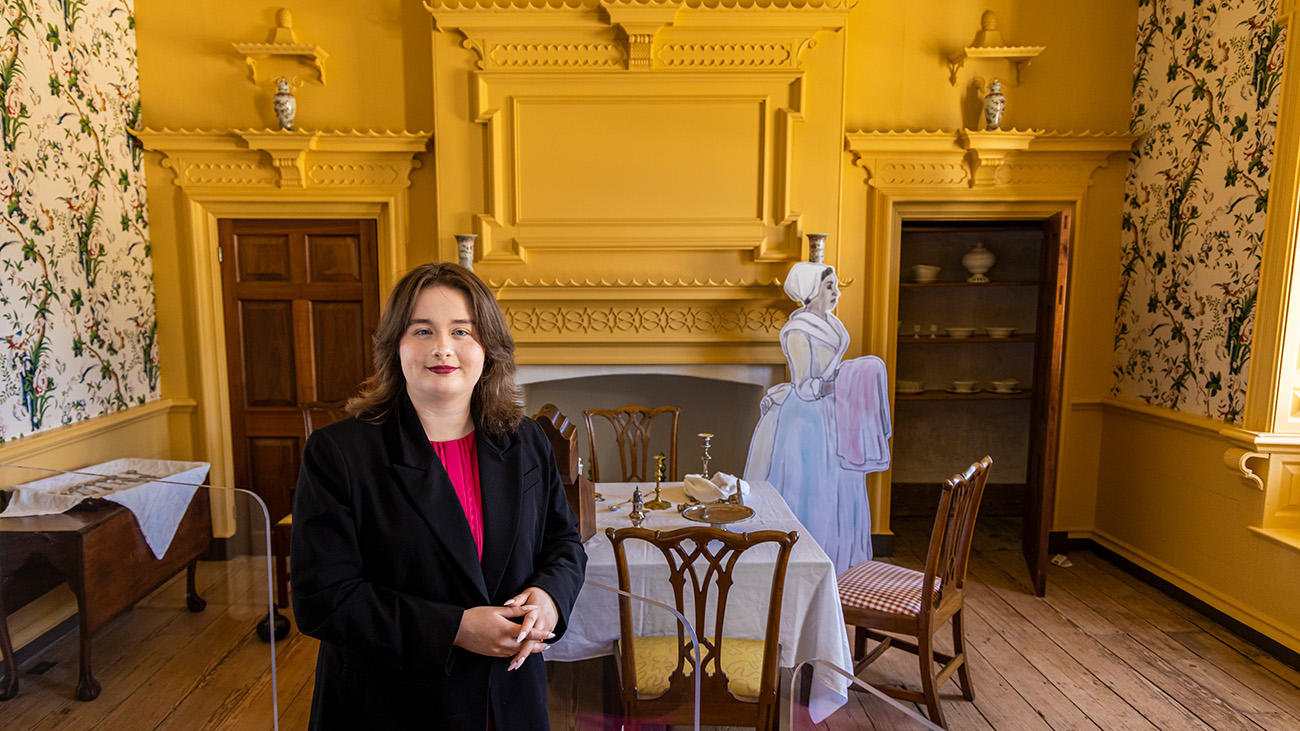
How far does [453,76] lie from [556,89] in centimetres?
48

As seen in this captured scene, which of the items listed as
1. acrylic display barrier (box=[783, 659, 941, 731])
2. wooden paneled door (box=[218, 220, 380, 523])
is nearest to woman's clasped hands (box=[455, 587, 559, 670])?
acrylic display barrier (box=[783, 659, 941, 731])

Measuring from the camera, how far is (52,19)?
2.87m

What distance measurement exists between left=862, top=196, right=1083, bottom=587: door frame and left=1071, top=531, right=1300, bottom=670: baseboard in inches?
17.7

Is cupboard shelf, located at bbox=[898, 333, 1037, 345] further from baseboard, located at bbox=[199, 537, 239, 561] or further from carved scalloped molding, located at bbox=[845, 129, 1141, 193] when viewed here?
baseboard, located at bbox=[199, 537, 239, 561]

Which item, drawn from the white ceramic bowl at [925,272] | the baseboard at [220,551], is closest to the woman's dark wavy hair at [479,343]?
the baseboard at [220,551]

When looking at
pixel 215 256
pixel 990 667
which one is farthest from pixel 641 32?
pixel 990 667

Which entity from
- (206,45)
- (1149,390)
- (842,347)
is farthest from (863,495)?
(206,45)

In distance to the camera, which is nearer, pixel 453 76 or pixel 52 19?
pixel 52 19

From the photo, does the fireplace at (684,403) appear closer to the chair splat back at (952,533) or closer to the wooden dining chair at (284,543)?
the wooden dining chair at (284,543)

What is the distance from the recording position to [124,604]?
145 centimetres

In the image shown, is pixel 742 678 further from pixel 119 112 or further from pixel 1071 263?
pixel 119 112

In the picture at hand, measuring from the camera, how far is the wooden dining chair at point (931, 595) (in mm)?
2172

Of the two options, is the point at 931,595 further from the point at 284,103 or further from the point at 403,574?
the point at 284,103

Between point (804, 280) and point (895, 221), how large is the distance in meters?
0.73
